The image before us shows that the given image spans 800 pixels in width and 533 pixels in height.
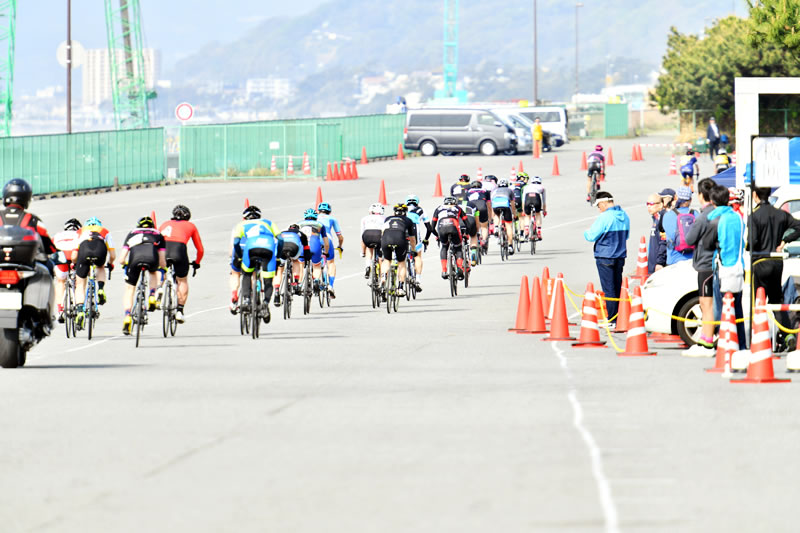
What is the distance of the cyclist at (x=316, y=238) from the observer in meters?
22.0

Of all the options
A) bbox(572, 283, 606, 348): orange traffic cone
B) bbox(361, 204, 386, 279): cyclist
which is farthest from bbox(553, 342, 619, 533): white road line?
bbox(361, 204, 386, 279): cyclist

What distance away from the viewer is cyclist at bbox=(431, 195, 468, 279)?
24203mm

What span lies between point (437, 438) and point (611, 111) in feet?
273

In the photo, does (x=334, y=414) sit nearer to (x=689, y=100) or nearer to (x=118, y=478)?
(x=118, y=478)

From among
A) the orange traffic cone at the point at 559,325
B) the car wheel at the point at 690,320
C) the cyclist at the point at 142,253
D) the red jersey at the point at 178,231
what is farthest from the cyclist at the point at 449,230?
the car wheel at the point at 690,320

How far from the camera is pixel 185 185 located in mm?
54219

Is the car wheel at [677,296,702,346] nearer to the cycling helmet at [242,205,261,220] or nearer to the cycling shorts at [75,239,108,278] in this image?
the cycling helmet at [242,205,261,220]

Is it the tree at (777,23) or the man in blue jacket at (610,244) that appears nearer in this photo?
the man in blue jacket at (610,244)

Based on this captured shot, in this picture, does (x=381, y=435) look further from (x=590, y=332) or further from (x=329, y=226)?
(x=329, y=226)

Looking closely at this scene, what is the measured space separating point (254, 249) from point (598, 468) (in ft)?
31.7

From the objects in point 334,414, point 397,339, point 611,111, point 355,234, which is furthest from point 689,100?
point 334,414

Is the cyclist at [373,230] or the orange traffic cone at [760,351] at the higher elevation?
the cyclist at [373,230]

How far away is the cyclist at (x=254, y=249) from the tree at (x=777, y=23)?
16165mm

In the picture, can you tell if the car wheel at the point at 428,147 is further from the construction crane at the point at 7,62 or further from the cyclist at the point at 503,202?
the construction crane at the point at 7,62
